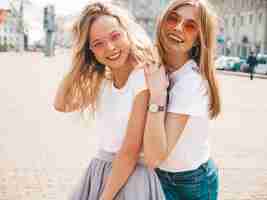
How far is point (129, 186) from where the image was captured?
7.88ft

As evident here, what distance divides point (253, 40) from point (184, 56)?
6617 centimetres

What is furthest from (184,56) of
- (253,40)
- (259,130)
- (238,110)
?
(253,40)

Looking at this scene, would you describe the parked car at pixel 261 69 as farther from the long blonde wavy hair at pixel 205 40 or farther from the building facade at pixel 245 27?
the long blonde wavy hair at pixel 205 40

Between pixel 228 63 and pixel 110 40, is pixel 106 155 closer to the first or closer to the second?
pixel 110 40

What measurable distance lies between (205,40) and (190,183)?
23.5 inches

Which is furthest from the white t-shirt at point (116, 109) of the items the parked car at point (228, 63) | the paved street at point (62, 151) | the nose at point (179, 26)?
the parked car at point (228, 63)

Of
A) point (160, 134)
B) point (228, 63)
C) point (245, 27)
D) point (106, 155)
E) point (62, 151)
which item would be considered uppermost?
point (160, 134)

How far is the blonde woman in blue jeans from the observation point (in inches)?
89.7

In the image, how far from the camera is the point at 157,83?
228cm

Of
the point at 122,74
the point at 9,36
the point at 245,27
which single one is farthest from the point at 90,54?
the point at 9,36

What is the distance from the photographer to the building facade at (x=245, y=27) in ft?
217

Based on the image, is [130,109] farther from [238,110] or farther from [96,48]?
[238,110]

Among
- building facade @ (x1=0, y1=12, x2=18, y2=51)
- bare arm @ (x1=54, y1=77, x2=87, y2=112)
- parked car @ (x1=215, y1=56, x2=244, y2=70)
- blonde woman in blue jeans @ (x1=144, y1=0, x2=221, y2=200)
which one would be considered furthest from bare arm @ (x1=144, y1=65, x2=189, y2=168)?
building facade @ (x1=0, y1=12, x2=18, y2=51)

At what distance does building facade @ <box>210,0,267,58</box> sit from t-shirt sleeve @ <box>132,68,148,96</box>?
62.3 m
